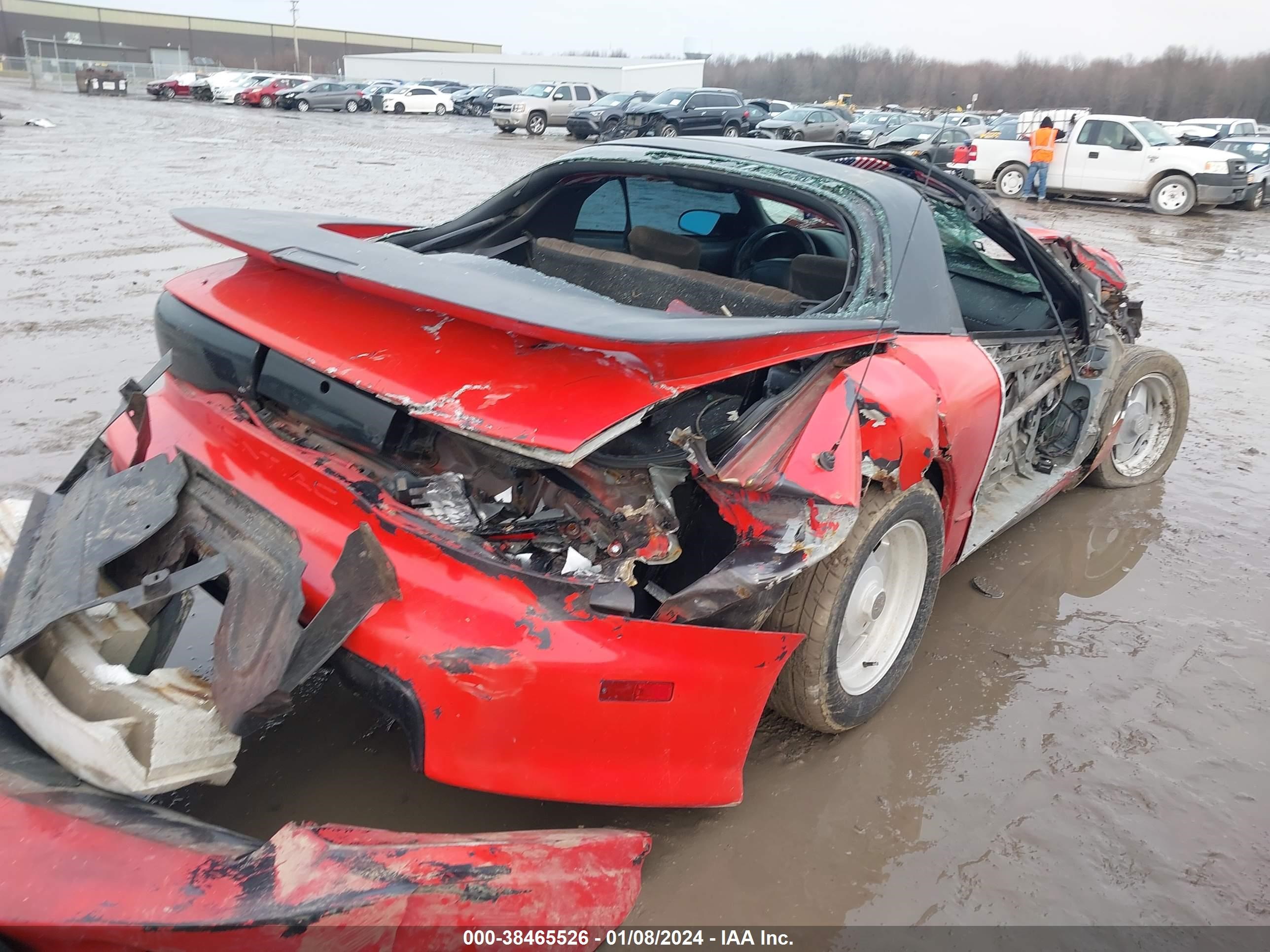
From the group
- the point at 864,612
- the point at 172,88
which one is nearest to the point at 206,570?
the point at 864,612

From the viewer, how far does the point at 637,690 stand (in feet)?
6.10

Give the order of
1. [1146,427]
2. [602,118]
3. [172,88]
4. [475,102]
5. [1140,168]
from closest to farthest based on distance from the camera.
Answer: [1146,427] < [1140,168] < [602,118] < [172,88] < [475,102]

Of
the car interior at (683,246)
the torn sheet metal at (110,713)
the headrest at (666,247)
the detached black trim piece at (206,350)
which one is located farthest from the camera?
the headrest at (666,247)

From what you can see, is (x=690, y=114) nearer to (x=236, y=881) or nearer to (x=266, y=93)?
(x=266, y=93)

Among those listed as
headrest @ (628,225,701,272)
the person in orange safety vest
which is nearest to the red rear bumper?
headrest @ (628,225,701,272)

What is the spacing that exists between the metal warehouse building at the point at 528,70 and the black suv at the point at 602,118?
28.5 meters

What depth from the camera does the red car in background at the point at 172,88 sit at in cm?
3612

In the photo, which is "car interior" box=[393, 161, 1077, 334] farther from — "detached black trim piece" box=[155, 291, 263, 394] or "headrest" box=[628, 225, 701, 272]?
"detached black trim piece" box=[155, 291, 263, 394]

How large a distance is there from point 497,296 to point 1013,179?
1649cm

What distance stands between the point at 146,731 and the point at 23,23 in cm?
8495

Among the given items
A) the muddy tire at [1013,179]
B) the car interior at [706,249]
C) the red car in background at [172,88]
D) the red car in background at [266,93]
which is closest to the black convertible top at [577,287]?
the car interior at [706,249]

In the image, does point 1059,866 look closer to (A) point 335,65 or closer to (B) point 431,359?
(B) point 431,359

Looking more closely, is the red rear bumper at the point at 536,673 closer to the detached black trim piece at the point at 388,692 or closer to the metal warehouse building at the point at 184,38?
the detached black trim piece at the point at 388,692

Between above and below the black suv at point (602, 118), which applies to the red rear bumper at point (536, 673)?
below
